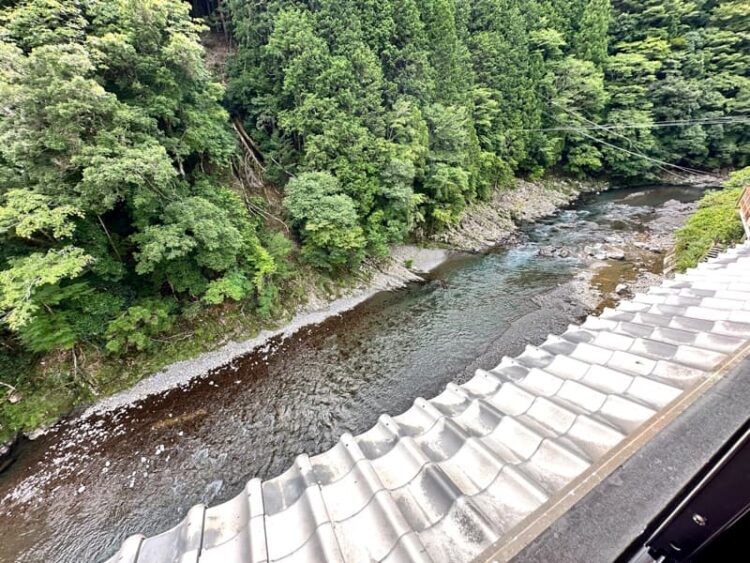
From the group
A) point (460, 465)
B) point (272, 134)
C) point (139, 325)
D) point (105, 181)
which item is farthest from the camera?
point (272, 134)

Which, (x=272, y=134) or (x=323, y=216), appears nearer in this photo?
(x=323, y=216)

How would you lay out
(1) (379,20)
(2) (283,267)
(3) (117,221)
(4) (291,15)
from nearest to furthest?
1. (3) (117,221)
2. (2) (283,267)
3. (4) (291,15)
4. (1) (379,20)

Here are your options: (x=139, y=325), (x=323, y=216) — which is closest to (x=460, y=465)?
(x=139, y=325)

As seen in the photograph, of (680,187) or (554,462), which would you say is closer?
(554,462)

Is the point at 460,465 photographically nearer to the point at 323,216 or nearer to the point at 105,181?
the point at 105,181

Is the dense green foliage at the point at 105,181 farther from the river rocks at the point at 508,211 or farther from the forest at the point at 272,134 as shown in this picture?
the river rocks at the point at 508,211

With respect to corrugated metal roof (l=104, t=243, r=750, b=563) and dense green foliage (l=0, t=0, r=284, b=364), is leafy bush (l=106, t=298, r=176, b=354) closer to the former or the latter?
dense green foliage (l=0, t=0, r=284, b=364)

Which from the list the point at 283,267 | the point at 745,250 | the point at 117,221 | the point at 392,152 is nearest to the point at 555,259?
the point at 745,250

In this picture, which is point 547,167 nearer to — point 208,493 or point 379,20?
point 379,20
